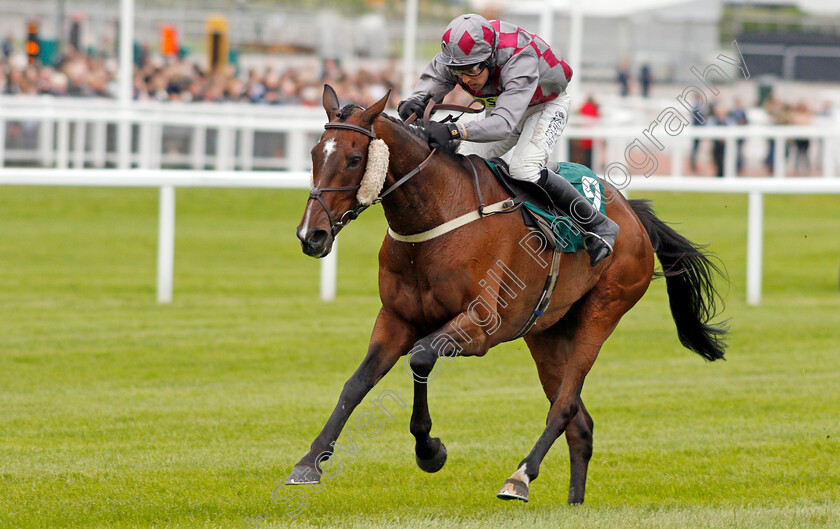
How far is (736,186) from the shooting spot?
1045 cm

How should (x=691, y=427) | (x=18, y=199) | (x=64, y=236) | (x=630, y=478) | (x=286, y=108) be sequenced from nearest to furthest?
1. (x=630, y=478)
2. (x=691, y=427)
3. (x=64, y=236)
4. (x=18, y=199)
5. (x=286, y=108)

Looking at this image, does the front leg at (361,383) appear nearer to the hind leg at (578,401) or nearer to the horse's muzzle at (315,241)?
the horse's muzzle at (315,241)

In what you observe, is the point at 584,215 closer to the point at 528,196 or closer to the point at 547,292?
the point at 528,196

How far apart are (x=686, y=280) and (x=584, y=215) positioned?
112 centimetres

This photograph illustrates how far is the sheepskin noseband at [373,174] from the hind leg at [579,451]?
1603 millimetres

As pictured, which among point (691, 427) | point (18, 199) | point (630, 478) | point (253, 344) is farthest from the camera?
point (18, 199)

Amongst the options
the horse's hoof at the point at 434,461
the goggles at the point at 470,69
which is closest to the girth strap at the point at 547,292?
the horse's hoof at the point at 434,461

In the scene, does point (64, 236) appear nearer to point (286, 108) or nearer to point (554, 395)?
point (286, 108)

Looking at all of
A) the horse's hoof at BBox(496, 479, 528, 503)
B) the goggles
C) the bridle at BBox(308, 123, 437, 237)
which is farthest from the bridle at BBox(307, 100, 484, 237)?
the horse's hoof at BBox(496, 479, 528, 503)

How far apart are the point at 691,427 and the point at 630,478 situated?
3.67 ft

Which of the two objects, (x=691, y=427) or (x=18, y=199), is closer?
(x=691, y=427)

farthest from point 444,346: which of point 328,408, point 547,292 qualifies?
point 328,408

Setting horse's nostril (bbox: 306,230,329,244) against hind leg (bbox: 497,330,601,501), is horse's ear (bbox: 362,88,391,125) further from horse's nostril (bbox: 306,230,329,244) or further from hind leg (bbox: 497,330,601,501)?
hind leg (bbox: 497,330,601,501)

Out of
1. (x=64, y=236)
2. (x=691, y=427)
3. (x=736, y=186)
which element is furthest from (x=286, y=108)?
(x=691, y=427)
